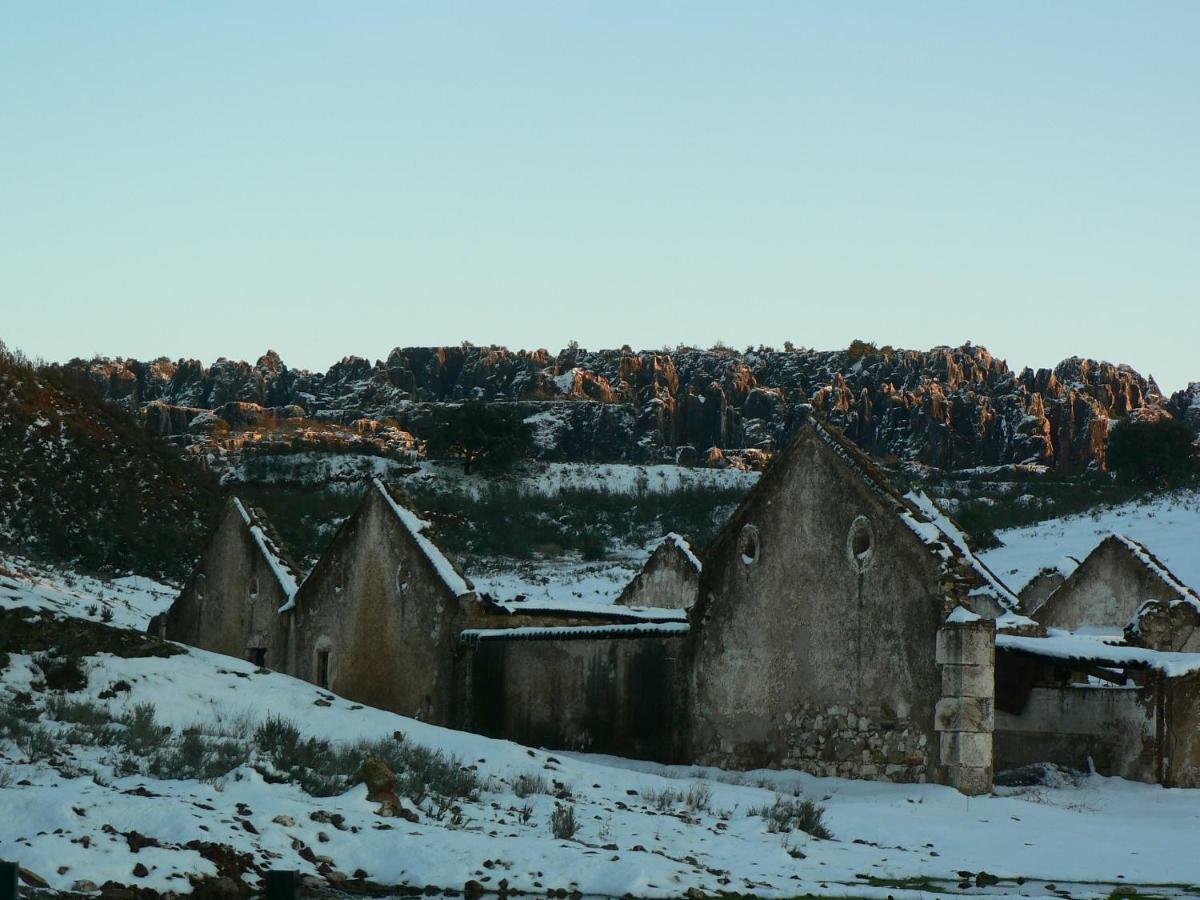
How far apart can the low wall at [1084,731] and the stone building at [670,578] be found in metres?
8.31

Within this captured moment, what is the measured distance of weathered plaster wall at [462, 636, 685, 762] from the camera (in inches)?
800

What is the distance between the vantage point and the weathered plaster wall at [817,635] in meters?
17.5

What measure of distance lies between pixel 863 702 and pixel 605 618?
683 cm

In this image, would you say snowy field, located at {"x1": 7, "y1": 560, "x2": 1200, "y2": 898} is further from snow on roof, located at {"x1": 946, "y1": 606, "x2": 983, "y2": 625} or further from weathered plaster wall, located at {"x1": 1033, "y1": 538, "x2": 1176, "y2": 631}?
weathered plaster wall, located at {"x1": 1033, "y1": 538, "x2": 1176, "y2": 631}

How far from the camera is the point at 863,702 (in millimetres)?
18000

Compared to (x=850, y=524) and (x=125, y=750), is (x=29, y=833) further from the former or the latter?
(x=850, y=524)

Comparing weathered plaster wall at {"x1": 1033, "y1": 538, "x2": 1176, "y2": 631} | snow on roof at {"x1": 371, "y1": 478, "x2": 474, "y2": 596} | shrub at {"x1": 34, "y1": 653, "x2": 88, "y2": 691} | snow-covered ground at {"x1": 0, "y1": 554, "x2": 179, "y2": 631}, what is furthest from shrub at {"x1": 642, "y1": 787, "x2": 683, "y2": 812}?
weathered plaster wall at {"x1": 1033, "y1": 538, "x2": 1176, "y2": 631}

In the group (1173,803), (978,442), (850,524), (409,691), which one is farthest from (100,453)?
(978,442)

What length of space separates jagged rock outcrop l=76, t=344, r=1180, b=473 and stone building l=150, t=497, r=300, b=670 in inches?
2247

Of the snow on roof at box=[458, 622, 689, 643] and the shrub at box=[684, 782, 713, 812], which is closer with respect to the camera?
the shrub at box=[684, 782, 713, 812]

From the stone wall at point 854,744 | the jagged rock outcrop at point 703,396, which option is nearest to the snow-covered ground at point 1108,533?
the stone wall at point 854,744

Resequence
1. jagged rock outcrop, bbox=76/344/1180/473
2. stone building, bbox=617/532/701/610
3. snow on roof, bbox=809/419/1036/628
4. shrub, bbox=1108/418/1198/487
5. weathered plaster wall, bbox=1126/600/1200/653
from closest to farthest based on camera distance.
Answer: snow on roof, bbox=809/419/1036/628 → weathered plaster wall, bbox=1126/600/1200/653 → stone building, bbox=617/532/701/610 → shrub, bbox=1108/418/1198/487 → jagged rock outcrop, bbox=76/344/1180/473

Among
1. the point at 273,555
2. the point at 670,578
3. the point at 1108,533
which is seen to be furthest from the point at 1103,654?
the point at 1108,533

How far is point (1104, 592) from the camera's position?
83.9ft
